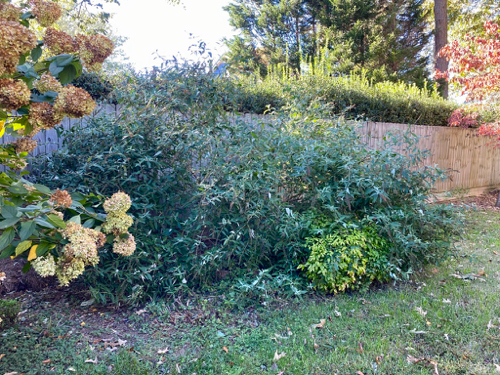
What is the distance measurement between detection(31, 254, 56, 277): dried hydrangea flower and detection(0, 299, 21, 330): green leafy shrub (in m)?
1.83

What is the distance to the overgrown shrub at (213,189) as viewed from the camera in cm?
340

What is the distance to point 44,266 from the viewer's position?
1.48m

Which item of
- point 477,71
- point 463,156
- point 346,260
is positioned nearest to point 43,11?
point 346,260

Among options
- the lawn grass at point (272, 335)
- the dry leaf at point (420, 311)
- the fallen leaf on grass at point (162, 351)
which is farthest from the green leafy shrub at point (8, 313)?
the dry leaf at point (420, 311)

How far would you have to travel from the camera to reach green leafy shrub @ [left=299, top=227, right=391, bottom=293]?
3.40 meters

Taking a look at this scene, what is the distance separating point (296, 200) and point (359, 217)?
73 centimetres

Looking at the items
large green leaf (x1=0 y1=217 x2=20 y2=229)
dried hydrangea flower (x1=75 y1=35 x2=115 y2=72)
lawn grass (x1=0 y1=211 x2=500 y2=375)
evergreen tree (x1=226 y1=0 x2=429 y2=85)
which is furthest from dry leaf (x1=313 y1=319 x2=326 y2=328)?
evergreen tree (x1=226 y1=0 x2=429 y2=85)

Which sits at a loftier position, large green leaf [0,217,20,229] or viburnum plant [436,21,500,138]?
viburnum plant [436,21,500,138]

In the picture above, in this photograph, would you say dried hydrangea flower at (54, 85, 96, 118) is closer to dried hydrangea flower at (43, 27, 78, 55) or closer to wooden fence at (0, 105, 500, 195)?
dried hydrangea flower at (43, 27, 78, 55)

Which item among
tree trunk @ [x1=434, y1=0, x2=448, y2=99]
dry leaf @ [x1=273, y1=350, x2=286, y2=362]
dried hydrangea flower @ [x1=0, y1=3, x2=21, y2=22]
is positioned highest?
tree trunk @ [x1=434, y1=0, x2=448, y2=99]

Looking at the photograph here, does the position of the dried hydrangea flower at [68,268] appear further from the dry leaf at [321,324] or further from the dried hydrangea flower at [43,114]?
the dry leaf at [321,324]

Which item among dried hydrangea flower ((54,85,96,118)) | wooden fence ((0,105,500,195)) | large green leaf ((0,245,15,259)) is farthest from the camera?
wooden fence ((0,105,500,195))

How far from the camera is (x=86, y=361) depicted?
252 centimetres

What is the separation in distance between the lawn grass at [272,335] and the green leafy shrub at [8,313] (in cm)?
7
